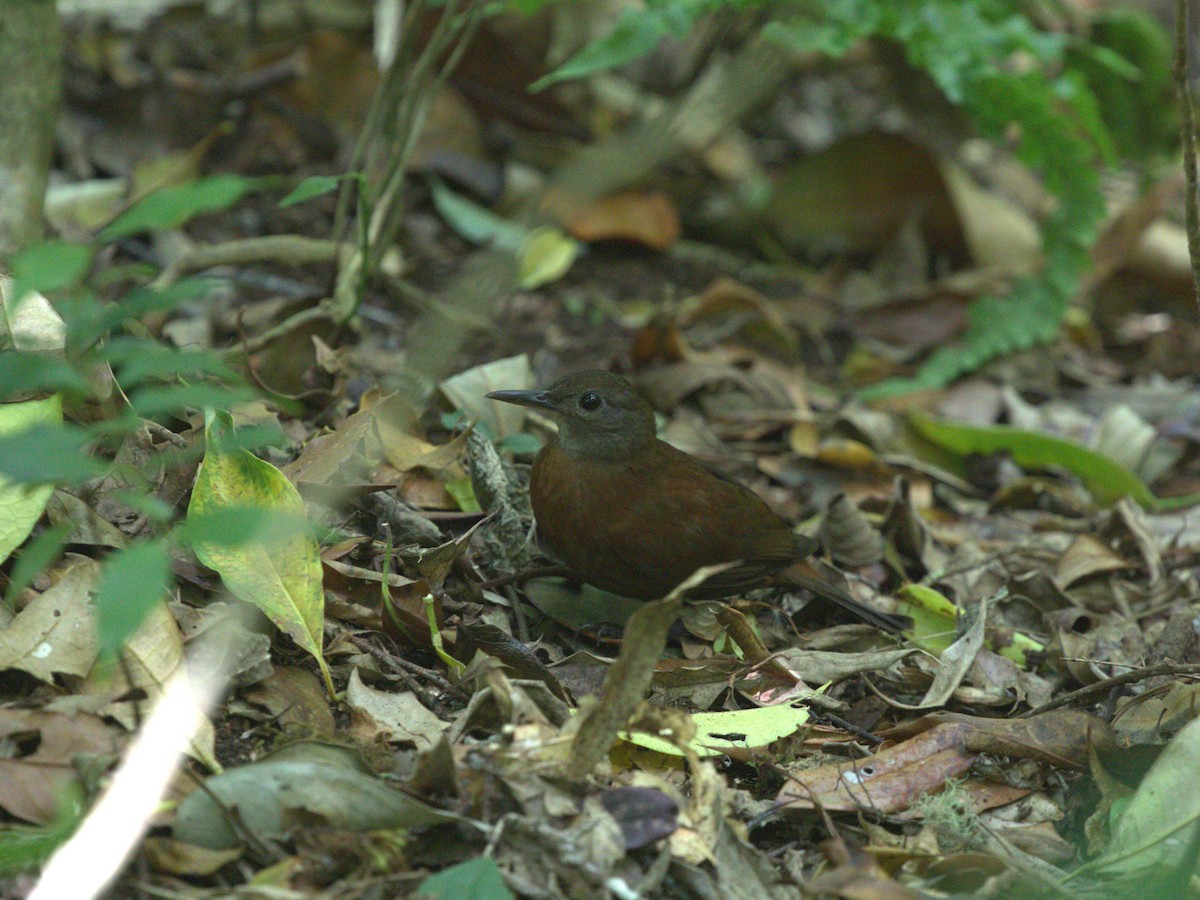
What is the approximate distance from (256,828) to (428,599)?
0.83 m

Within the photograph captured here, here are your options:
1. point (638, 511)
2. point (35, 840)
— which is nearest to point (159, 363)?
point (35, 840)

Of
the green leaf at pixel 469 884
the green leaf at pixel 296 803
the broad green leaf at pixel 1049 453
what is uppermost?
the green leaf at pixel 469 884

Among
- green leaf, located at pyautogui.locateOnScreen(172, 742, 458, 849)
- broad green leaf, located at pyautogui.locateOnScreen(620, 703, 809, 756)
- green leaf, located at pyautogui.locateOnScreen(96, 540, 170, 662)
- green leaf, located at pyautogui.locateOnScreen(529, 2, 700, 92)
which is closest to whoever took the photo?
green leaf, located at pyautogui.locateOnScreen(96, 540, 170, 662)

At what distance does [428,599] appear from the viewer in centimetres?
311

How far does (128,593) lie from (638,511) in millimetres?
2205

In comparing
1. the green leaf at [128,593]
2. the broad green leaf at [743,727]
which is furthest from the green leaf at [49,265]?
the broad green leaf at [743,727]

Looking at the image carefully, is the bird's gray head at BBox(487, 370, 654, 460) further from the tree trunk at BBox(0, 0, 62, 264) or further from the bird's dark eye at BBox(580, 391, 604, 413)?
the tree trunk at BBox(0, 0, 62, 264)

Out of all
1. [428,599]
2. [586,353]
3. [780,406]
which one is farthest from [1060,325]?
[428,599]

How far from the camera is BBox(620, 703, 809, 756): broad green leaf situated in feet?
9.73

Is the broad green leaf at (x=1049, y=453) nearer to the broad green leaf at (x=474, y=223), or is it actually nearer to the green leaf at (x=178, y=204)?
the broad green leaf at (x=474, y=223)

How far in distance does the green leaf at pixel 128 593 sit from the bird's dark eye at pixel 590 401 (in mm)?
2289

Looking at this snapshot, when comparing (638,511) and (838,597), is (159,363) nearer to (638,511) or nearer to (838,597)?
(638,511)

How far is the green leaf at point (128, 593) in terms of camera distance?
1.76 meters

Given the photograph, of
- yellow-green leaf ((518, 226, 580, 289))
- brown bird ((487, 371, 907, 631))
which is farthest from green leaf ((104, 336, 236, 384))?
yellow-green leaf ((518, 226, 580, 289))
